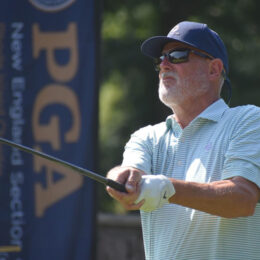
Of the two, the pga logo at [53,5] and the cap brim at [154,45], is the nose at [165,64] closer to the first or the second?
the cap brim at [154,45]

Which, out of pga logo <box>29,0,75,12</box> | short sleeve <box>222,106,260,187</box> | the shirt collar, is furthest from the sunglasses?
pga logo <box>29,0,75,12</box>

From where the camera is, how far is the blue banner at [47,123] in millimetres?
5663

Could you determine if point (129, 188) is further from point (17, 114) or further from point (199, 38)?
point (17, 114)

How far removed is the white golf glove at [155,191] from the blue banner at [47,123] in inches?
107

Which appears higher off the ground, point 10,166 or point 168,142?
point 168,142

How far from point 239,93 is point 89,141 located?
6388mm

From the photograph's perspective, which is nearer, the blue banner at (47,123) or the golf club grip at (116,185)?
the golf club grip at (116,185)

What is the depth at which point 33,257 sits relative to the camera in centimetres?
566

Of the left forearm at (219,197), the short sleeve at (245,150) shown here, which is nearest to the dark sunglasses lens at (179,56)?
the short sleeve at (245,150)

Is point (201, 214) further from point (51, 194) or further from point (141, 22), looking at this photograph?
point (141, 22)

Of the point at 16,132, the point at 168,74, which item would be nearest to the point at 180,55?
the point at 168,74

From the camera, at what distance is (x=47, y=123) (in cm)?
577

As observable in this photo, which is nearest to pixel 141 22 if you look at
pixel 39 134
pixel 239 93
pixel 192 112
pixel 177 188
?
A: pixel 239 93

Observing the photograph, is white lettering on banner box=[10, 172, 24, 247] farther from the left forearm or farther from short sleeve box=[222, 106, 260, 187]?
the left forearm
